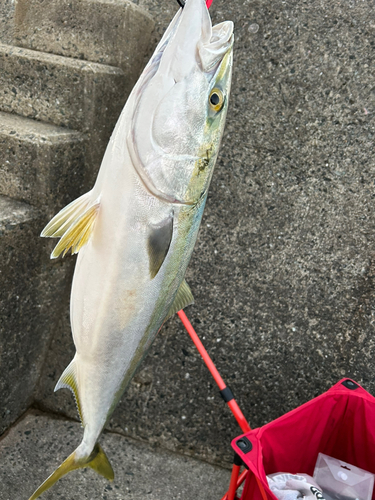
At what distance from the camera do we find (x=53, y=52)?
2.21 m

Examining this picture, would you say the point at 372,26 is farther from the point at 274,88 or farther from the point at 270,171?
the point at 270,171

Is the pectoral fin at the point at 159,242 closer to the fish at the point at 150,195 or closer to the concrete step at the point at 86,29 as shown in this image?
the fish at the point at 150,195

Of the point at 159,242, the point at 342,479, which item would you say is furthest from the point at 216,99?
the point at 342,479

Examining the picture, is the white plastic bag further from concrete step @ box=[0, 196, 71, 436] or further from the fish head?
concrete step @ box=[0, 196, 71, 436]

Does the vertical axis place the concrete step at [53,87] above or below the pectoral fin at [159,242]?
above

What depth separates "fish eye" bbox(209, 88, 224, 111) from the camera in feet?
3.93

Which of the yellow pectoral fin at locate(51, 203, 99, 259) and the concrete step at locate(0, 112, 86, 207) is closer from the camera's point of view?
the yellow pectoral fin at locate(51, 203, 99, 259)

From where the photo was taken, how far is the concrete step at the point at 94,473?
2.13 meters

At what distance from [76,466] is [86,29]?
2.00m

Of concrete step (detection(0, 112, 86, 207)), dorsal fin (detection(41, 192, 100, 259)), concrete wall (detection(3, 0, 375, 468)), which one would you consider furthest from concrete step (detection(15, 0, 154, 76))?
dorsal fin (detection(41, 192, 100, 259))

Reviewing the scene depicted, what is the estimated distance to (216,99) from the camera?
121 centimetres

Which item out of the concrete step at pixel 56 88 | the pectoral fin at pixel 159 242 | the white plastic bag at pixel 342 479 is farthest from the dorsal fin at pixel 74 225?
the white plastic bag at pixel 342 479

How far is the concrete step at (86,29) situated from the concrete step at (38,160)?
1.44 ft

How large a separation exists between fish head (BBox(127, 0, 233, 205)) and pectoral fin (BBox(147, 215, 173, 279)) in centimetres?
8
